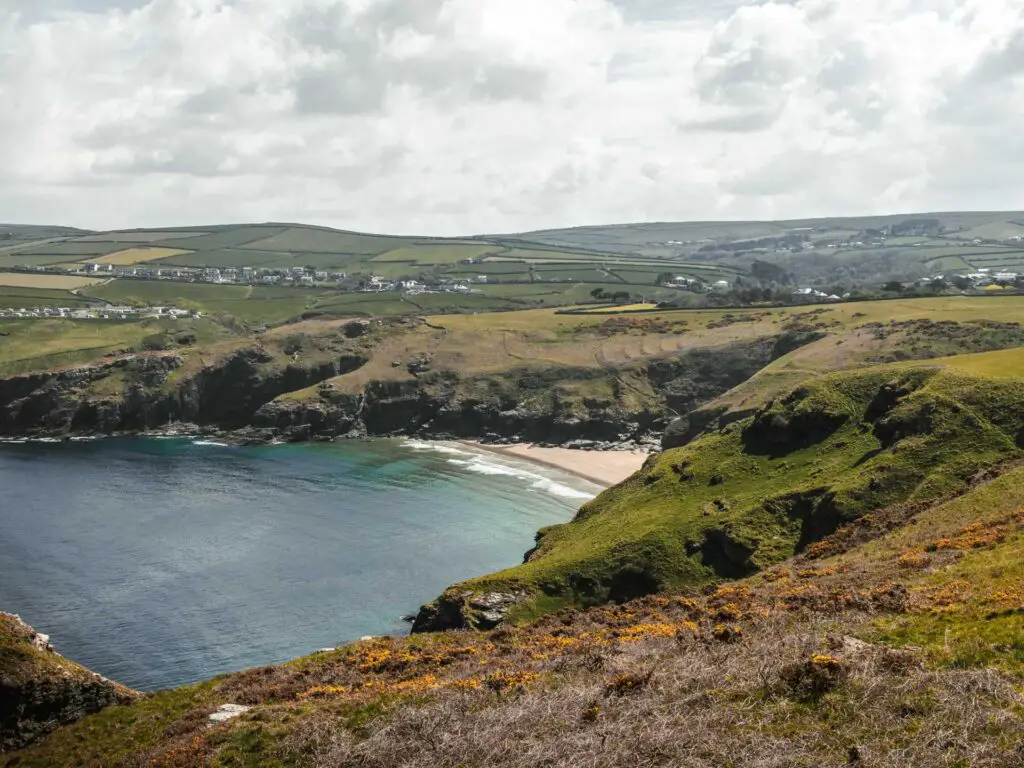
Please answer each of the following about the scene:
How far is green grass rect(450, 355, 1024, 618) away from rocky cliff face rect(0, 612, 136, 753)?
86.7 ft

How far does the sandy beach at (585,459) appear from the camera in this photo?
11889cm

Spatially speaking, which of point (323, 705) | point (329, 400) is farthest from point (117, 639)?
point (329, 400)

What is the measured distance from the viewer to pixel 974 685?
67.5ft

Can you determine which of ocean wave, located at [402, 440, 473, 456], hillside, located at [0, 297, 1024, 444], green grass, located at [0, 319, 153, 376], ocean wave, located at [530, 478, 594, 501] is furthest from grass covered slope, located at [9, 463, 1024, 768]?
green grass, located at [0, 319, 153, 376]

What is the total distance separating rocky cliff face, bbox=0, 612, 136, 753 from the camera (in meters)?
31.8

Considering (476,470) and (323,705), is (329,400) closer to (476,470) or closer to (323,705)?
(476,470)

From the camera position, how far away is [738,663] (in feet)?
81.6

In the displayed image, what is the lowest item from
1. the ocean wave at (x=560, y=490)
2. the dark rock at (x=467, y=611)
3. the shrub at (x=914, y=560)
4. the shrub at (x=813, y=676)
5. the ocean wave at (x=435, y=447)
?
the ocean wave at (x=435, y=447)

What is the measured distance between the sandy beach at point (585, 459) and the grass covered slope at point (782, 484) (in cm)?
4199

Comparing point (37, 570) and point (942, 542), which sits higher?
point (942, 542)

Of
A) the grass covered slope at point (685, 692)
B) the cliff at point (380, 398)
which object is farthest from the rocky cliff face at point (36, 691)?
the cliff at point (380, 398)

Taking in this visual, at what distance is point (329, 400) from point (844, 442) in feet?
352

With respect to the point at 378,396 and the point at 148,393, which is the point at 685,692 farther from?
the point at 148,393

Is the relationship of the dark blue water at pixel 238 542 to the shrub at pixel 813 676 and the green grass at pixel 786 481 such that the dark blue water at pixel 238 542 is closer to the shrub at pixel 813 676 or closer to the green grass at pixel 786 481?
the green grass at pixel 786 481
